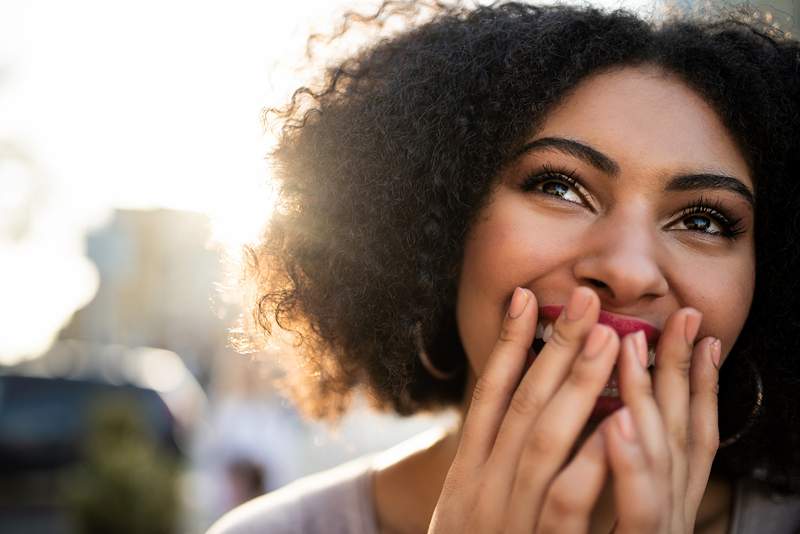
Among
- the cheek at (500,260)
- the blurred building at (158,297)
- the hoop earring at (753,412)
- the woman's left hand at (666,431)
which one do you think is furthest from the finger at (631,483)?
the blurred building at (158,297)

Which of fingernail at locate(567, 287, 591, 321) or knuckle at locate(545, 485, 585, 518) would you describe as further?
fingernail at locate(567, 287, 591, 321)

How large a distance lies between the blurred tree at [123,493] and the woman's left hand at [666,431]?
6128 mm

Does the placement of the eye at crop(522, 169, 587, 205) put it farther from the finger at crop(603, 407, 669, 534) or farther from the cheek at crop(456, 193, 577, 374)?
the finger at crop(603, 407, 669, 534)

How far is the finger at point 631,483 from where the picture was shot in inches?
68.4

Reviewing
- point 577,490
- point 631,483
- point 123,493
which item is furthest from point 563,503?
point 123,493

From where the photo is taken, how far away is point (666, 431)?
1.89 metres

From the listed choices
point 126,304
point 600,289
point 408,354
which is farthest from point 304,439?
point 126,304

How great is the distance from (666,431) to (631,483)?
0.71 feet

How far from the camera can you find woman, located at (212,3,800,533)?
1.90 meters

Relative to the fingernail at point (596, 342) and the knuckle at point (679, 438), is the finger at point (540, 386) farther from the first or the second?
the knuckle at point (679, 438)

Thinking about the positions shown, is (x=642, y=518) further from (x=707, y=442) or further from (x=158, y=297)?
(x=158, y=297)

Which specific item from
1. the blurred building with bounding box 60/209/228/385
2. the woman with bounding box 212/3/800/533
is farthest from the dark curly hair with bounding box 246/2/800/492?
the blurred building with bounding box 60/209/228/385

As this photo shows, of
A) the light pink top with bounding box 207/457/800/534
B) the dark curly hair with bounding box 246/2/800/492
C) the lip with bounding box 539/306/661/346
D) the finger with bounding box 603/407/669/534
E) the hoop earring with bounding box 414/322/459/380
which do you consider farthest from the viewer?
the light pink top with bounding box 207/457/800/534

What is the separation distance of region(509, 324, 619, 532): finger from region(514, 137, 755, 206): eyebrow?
0.50 m
